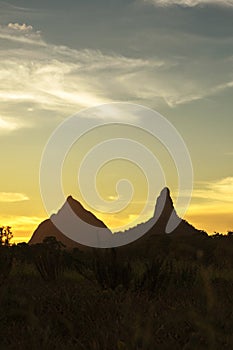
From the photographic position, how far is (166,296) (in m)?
10.5

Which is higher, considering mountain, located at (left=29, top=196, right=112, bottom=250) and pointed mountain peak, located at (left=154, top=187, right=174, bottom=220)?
mountain, located at (left=29, top=196, right=112, bottom=250)

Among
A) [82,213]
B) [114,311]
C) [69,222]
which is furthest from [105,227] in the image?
[114,311]

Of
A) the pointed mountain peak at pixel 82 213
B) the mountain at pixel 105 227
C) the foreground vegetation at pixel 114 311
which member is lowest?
the foreground vegetation at pixel 114 311

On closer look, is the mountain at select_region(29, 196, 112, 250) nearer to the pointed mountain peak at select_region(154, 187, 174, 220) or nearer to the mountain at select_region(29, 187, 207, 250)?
the mountain at select_region(29, 187, 207, 250)

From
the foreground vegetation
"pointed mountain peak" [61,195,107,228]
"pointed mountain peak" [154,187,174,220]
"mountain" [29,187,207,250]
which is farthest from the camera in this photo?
"pointed mountain peak" [61,195,107,228]

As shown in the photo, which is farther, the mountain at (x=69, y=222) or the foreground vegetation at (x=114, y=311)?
the mountain at (x=69, y=222)

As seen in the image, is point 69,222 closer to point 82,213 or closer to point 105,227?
point 82,213

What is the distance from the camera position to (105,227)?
121 m

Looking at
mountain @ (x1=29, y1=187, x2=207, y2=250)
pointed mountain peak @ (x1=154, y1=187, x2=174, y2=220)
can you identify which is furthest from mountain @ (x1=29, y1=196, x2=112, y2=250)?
pointed mountain peak @ (x1=154, y1=187, x2=174, y2=220)

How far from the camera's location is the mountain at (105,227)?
50.1m

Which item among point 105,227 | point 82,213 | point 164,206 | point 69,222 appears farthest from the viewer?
point 69,222

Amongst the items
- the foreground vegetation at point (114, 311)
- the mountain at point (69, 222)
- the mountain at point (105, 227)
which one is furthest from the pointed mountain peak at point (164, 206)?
the foreground vegetation at point (114, 311)

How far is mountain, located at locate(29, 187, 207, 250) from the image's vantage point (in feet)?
164

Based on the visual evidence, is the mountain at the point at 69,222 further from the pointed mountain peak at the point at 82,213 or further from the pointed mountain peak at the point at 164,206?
the pointed mountain peak at the point at 164,206
